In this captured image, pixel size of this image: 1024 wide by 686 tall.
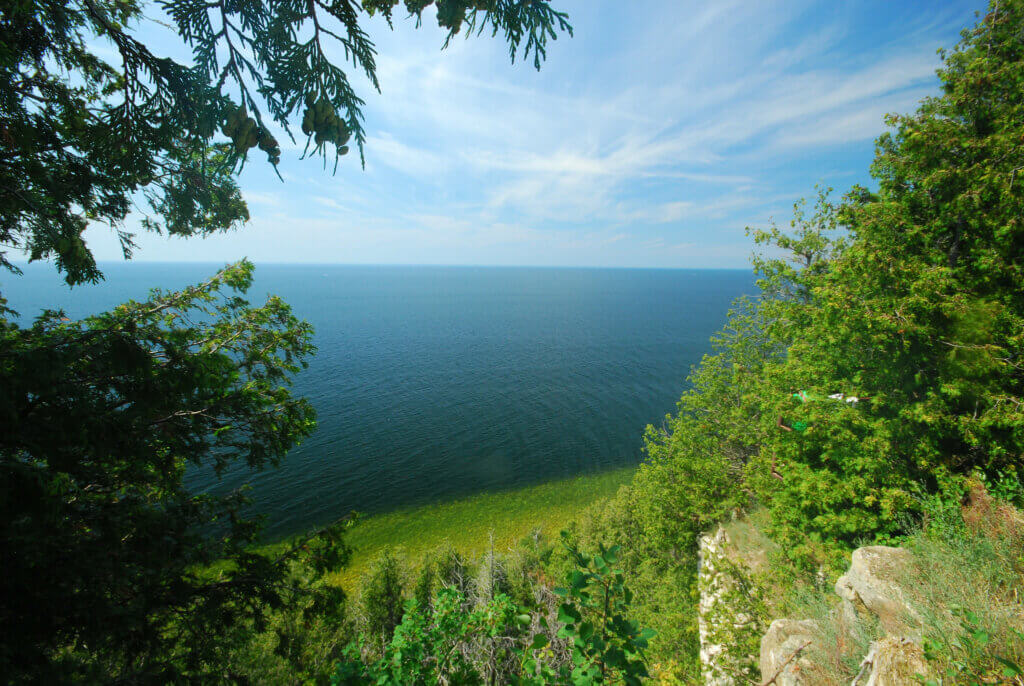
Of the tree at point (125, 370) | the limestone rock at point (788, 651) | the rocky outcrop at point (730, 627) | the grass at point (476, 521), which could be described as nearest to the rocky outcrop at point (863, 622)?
the limestone rock at point (788, 651)

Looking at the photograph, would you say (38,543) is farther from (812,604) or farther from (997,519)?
(997,519)

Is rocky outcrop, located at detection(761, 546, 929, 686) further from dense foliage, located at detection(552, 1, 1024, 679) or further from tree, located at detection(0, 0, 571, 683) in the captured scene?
tree, located at detection(0, 0, 571, 683)

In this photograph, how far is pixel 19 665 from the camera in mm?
2932

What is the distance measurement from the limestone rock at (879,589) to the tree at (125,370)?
9.24 meters

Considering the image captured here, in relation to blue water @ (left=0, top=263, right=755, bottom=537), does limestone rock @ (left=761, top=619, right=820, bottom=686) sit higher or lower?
higher

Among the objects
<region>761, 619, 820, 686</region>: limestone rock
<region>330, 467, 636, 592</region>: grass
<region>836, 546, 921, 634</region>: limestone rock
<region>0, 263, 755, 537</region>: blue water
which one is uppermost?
<region>836, 546, 921, 634</region>: limestone rock

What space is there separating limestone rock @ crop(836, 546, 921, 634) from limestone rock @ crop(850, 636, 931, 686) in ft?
5.77

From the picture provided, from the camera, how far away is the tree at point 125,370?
125 inches

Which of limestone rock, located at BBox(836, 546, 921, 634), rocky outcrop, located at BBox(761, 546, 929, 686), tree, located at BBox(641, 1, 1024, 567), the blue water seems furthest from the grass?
limestone rock, located at BBox(836, 546, 921, 634)

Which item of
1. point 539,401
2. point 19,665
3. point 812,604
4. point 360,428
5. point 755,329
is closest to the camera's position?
point 19,665

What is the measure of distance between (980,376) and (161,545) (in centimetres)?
1569

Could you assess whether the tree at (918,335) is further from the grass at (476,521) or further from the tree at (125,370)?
the grass at (476,521)

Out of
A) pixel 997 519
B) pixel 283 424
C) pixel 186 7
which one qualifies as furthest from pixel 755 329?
pixel 186 7

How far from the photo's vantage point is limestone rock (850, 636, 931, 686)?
12.9 feet
